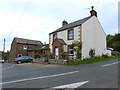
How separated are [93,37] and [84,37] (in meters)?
2.87

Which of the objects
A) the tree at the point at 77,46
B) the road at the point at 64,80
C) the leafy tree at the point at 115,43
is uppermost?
the leafy tree at the point at 115,43

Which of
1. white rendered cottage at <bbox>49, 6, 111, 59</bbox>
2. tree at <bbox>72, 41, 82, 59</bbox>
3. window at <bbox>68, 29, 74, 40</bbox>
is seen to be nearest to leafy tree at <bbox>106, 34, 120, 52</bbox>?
white rendered cottage at <bbox>49, 6, 111, 59</bbox>

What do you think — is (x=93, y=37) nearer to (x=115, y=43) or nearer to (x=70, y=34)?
(x=70, y=34)

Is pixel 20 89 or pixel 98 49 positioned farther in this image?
pixel 98 49

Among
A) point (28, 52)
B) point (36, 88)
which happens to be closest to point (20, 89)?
point (36, 88)

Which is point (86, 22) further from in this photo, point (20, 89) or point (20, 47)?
point (20, 47)

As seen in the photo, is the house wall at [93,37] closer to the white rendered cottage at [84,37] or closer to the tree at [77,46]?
the white rendered cottage at [84,37]

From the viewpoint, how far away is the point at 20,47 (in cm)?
3288

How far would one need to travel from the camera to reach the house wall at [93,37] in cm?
1714

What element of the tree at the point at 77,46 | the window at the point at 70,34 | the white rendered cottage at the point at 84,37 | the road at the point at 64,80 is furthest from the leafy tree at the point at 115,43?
the road at the point at 64,80

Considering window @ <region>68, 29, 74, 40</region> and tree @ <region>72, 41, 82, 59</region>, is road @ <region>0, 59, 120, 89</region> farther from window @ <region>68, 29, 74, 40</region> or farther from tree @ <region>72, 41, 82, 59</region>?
window @ <region>68, 29, 74, 40</region>

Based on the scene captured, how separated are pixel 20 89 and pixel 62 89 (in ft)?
6.02

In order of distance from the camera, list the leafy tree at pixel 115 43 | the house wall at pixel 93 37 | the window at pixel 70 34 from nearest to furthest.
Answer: the house wall at pixel 93 37 → the window at pixel 70 34 → the leafy tree at pixel 115 43

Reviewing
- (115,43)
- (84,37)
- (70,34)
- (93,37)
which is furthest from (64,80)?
(115,43)
